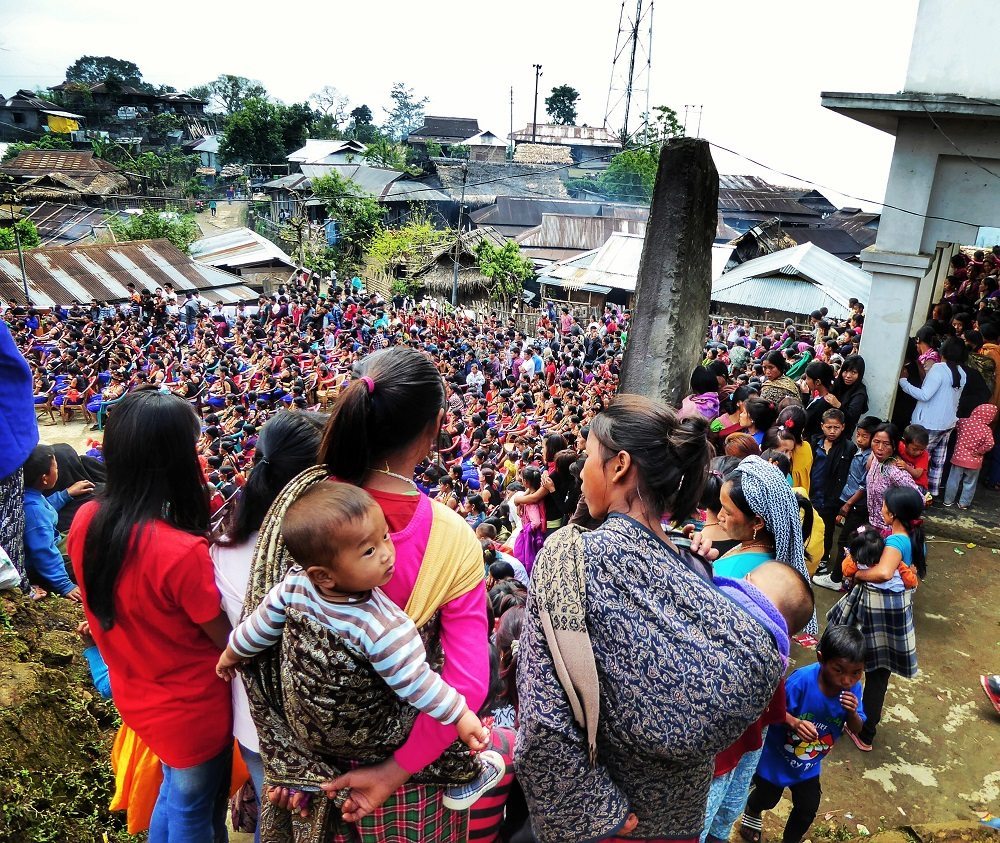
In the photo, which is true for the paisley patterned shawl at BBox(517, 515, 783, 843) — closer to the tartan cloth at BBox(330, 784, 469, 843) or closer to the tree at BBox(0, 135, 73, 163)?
the tartan cloth at BBox(330, 784, 469, 843)

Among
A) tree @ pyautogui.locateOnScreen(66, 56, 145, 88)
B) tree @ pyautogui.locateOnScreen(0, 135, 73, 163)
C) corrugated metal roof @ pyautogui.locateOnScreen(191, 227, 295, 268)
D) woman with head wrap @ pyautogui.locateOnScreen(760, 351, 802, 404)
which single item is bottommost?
corrugated metal roof @ pyautogui.locateOnScreen(191, 227, 295, 268)

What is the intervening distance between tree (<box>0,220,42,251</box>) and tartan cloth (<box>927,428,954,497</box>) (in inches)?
988

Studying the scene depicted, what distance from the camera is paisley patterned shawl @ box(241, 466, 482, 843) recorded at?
134 cm

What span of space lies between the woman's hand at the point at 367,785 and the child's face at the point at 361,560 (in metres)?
0.41

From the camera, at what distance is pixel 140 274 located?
67.6ft

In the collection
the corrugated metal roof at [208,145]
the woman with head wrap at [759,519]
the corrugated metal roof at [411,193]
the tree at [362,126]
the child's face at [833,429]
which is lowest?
the child's face at [833,429]

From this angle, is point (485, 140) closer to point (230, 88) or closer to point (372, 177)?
point (372, 177)

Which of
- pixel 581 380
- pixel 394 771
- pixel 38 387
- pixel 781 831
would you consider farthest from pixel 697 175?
pixel 38 387

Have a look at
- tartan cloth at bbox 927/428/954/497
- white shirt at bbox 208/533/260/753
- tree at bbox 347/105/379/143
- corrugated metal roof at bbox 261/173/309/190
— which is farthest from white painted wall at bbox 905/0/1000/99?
tree at bbox 347/105/379/143

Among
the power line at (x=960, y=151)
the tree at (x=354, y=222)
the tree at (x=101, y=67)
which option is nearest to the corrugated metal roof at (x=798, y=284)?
the power line at (x=960, y=151)

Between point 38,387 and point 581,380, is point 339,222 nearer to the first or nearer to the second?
point 38,387

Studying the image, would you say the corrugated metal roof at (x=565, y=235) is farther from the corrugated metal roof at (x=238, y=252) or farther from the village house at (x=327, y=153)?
the village house at (x=327, y=153)

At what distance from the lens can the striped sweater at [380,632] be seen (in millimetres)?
1329

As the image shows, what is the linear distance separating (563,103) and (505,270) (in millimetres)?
48884
